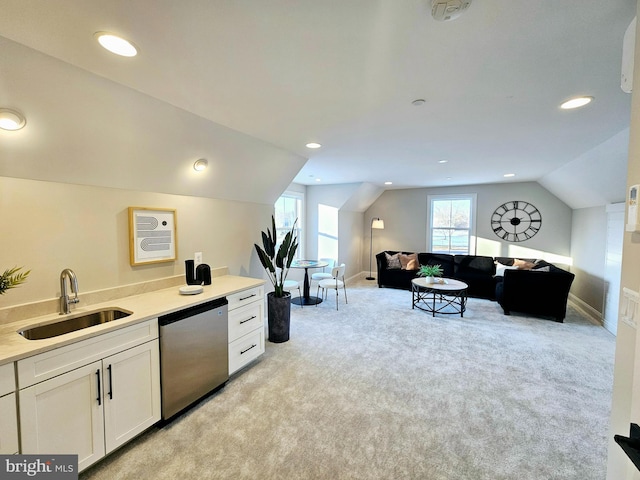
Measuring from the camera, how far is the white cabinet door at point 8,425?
1292mm

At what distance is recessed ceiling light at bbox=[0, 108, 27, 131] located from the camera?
153 centimetres

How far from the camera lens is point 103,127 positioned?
192 centimetres

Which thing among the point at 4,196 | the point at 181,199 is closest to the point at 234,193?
the point at 181,199

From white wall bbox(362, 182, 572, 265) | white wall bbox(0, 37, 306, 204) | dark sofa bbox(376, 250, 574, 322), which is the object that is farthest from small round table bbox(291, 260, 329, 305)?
white wall bbox(362, 182, 572, 265)

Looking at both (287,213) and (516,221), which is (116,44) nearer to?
(287,213)

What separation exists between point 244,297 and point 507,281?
4.24m

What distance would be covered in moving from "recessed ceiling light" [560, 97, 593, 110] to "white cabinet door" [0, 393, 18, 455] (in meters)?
3.85

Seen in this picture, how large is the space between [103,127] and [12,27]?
2.30 ft

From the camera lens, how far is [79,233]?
207 cm

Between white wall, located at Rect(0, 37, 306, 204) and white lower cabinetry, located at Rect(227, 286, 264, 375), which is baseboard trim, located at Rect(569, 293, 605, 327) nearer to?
white lower cabinetry, located at Rect(227, 286, 264, 375)

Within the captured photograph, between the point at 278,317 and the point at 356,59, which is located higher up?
the point at 356,59

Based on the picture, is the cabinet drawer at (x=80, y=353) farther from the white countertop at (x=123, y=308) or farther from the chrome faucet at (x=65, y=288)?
the chrome faucet at (x=65, y=288)

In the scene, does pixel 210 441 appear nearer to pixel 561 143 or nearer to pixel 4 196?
pixel 4 196

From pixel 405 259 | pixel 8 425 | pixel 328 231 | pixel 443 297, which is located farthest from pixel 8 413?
pixel 405 259
